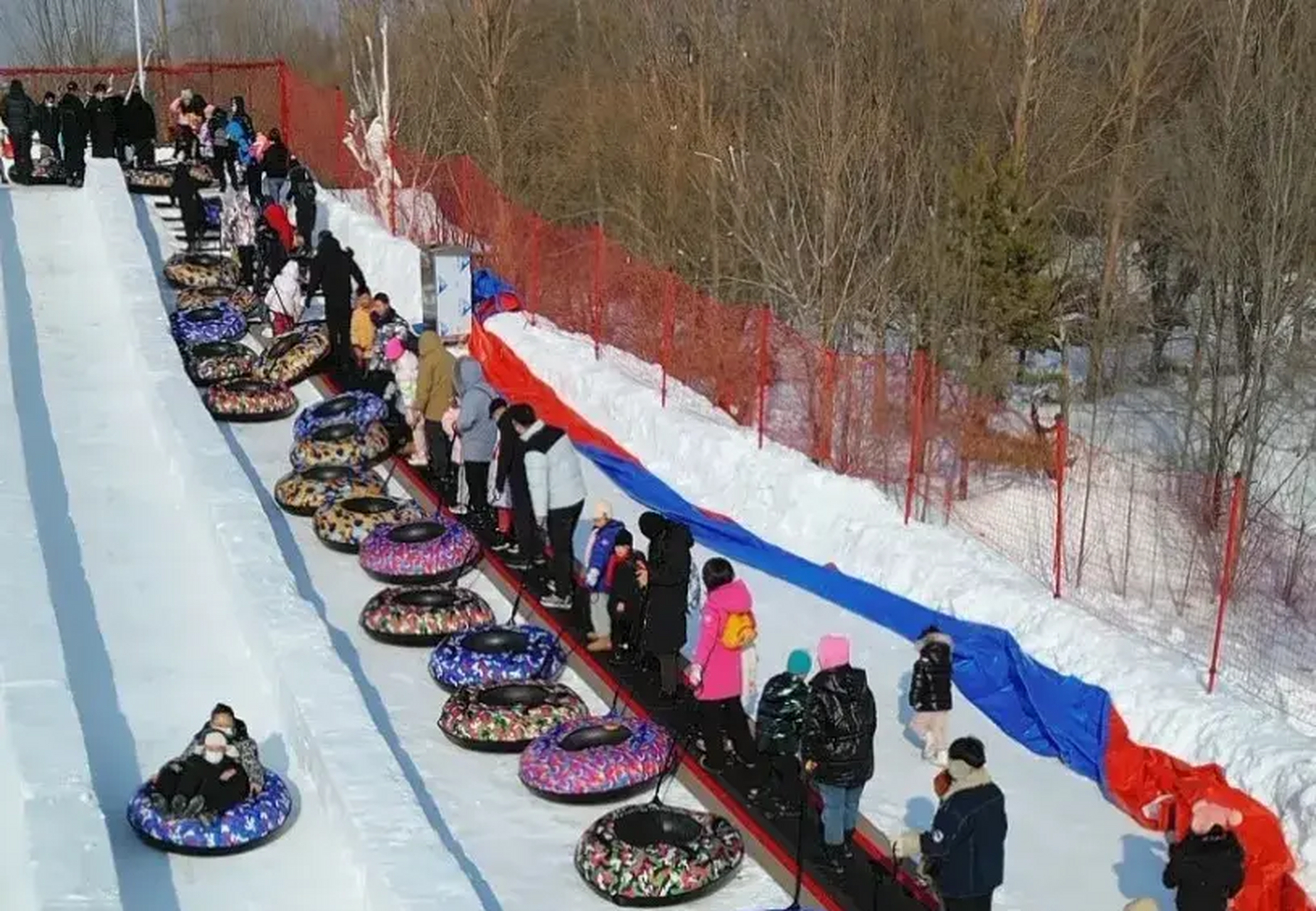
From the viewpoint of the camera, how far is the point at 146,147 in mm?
26797

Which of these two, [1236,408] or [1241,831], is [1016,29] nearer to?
[1236,408]

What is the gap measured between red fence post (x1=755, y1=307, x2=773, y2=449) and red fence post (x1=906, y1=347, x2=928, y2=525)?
1789 mm

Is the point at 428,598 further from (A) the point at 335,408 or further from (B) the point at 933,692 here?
(A) the point at 335,408

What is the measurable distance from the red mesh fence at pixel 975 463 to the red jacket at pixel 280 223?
11.1ft

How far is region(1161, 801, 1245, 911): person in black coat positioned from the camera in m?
8.17

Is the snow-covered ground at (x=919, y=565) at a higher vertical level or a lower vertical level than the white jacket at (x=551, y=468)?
lower

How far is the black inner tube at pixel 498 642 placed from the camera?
1191cm

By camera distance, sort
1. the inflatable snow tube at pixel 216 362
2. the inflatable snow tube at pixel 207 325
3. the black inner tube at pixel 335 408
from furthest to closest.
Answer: the inflatable snow tube at pixel 207 325 → the inflatable snow tube at pixel 216 362 → the black inner tube at pixel 335 408

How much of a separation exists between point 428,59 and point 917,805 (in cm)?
4457

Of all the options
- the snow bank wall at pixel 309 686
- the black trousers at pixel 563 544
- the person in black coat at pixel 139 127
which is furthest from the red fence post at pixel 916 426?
the person in black coat at pixel 139 127

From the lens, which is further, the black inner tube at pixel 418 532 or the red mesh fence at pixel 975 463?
the red mesh fence at pixel 975 463

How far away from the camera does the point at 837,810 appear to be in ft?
31.3

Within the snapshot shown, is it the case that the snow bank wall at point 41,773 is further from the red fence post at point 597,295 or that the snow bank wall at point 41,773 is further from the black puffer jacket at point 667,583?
the red fence post at point 597,295

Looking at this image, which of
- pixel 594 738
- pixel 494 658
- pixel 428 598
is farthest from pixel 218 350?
pixel 594 738
